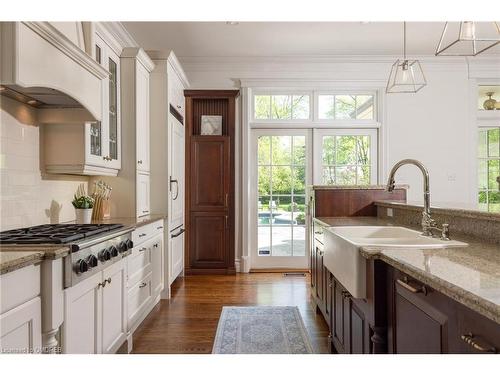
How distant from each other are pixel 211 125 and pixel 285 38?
1.46 m

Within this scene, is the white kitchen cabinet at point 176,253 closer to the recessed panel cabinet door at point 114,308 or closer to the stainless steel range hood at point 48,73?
the recessed panel cabinet door at point 114,308

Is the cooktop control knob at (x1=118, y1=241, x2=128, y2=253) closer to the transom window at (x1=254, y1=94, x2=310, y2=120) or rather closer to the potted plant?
the potted plant

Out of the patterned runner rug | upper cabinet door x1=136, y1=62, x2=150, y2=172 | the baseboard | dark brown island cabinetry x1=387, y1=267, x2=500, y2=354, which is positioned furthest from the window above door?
dark brown island cabinetry x1=387, y1=267, x2=500, y2=354

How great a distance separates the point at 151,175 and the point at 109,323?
1846 mm

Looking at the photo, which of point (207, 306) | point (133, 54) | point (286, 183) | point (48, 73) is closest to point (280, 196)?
point (286, 183)

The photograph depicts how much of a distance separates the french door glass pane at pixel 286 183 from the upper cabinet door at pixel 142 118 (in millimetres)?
1753

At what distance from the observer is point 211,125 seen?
4.85m

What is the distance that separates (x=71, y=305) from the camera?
1.69m

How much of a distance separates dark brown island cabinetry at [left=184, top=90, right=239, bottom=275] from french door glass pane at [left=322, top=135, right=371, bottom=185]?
1292mm

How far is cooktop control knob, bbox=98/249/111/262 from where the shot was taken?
1.97 metres

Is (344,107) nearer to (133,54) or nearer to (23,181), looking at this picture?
(133,54)

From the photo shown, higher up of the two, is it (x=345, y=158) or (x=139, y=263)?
(x=345, y=158)

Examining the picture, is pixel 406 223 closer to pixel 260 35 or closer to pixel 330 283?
pixel 330 283
